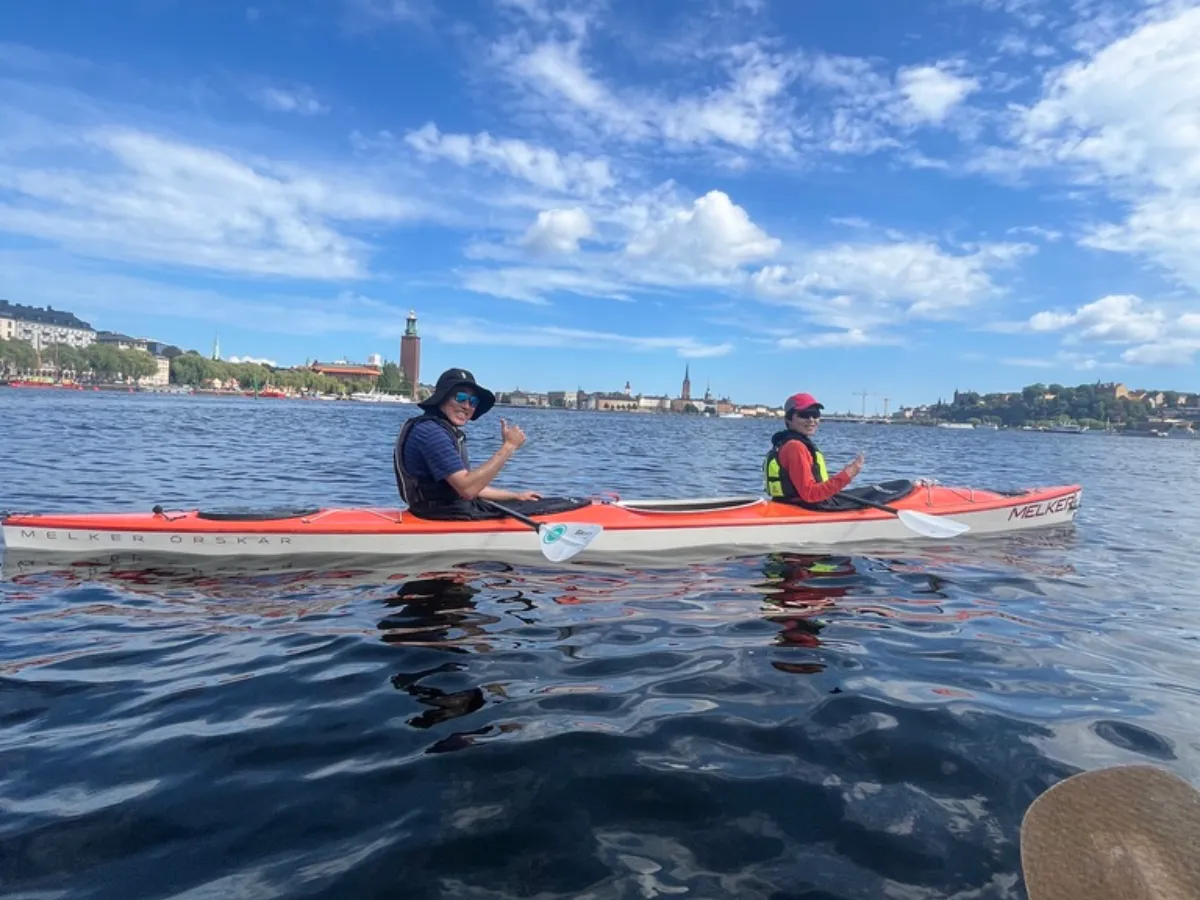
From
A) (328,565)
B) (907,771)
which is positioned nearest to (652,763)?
(907,771)

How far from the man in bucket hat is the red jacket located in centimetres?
322

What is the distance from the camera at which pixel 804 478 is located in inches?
351

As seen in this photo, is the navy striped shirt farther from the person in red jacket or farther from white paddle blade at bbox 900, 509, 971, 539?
white paddle blade at bbox 900, 509, 971, 539

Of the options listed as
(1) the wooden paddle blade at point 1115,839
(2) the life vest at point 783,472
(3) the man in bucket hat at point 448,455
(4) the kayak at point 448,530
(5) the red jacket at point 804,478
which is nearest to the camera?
(1) the wooden paddle blade at point 1115,839

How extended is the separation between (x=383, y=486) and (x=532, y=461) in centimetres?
804

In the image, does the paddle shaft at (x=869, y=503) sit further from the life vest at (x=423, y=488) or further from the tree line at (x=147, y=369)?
the tree line at (x=147, y=369)

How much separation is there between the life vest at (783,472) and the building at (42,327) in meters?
193

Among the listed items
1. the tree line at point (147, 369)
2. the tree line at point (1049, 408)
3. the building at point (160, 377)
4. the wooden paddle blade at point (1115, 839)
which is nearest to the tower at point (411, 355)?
the tree line at point (147, 369)

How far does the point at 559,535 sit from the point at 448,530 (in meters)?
1.16

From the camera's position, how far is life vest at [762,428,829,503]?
8953 mm

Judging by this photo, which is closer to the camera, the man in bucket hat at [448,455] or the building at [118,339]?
the man in bucket hat at [448,455]

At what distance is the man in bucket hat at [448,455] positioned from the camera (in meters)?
7.07

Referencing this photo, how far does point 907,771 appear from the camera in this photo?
3355mm

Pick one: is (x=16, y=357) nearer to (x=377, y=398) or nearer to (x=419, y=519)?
(x=377, y=398)
